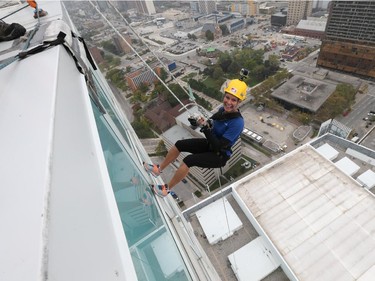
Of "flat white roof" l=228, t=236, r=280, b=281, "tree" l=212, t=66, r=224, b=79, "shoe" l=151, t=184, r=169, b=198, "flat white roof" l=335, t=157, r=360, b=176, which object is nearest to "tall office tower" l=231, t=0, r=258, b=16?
"tree" l=212, t=66, r=224, b=79

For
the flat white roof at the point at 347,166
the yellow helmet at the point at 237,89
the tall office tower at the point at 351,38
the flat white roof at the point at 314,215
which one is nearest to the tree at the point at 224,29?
the tall office tower at the point at 351,38

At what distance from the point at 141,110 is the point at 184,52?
67.5ft

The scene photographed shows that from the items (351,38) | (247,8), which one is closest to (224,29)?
(247,8)

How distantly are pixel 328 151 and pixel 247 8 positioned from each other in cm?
5851

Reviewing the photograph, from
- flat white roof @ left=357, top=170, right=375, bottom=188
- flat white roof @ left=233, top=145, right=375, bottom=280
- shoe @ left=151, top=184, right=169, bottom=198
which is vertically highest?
shoe @ left=151, top=184, right=169, bottom=198

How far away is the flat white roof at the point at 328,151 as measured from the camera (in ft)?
37.8

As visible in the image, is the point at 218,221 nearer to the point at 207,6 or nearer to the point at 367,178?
the point at 367,178

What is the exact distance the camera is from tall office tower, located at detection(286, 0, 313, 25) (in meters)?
45.8

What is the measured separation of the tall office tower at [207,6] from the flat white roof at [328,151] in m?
64.4

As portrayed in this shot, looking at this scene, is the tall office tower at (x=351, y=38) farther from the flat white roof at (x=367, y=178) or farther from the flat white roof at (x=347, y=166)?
the flat white roof at (x=367, y=178)

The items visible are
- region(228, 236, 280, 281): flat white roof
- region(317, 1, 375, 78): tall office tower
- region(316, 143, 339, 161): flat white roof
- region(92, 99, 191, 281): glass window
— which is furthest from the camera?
region(317, 1, 375, 78): tall office tower

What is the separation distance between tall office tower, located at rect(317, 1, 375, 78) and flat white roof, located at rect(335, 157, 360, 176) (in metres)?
23.3

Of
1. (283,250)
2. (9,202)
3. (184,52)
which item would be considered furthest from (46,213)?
(184,52)

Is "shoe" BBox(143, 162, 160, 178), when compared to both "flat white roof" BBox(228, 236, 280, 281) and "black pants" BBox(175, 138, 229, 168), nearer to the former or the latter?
"black pants" BBox(175, 138, 229, 168)
